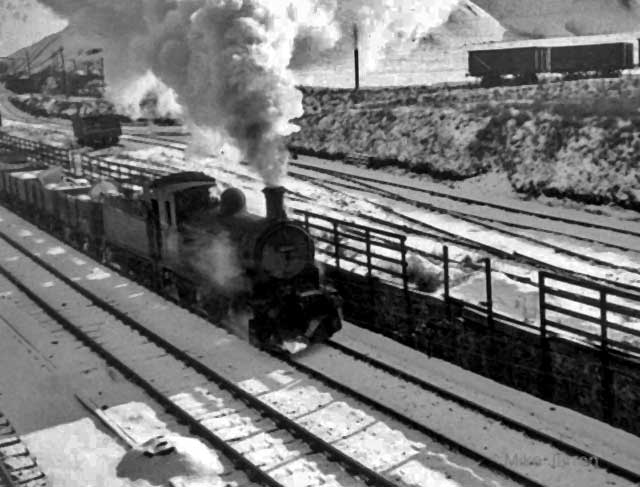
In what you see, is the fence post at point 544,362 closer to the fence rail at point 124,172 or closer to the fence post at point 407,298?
the fence post at point 407,298

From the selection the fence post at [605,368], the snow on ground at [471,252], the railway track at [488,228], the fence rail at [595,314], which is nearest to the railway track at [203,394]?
the fence post at [605,368]

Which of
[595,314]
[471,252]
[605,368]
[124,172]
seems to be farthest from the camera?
[124,172]

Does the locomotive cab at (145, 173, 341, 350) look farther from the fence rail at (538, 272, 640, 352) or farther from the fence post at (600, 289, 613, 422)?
the fence post at (600, 289, 613, 422)

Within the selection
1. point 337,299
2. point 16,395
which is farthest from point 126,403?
point 337,299

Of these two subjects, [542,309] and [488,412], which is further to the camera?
[542,309]

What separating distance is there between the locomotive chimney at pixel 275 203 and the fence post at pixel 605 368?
560 centimetres

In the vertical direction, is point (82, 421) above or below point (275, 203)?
below

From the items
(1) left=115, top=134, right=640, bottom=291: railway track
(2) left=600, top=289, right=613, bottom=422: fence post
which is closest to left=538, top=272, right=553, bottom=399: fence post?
(2) left=600, top=289, right=613, bottom=422: fence post

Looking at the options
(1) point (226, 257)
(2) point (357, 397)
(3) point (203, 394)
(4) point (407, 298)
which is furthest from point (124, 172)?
(2) point (357, 397)

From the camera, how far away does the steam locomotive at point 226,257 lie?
43.7 feet

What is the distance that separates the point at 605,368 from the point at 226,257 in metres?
6.88

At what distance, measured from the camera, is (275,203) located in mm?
13305

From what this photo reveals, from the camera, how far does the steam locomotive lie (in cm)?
1330

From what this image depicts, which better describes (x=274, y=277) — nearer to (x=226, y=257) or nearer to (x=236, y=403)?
(x=226, y=257)
